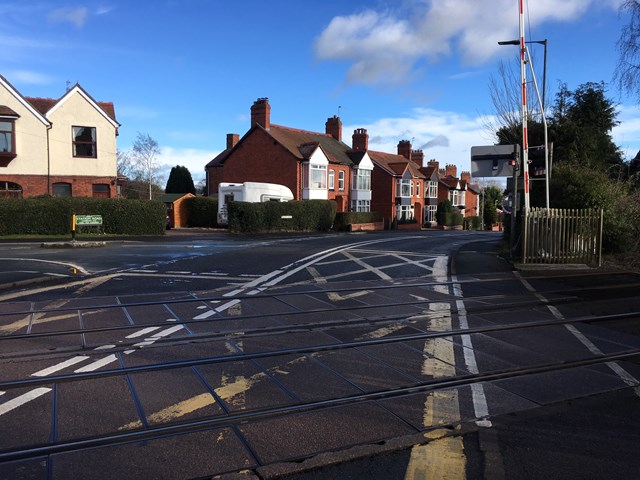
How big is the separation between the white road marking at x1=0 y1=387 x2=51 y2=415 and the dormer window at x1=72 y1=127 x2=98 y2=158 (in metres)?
30.6

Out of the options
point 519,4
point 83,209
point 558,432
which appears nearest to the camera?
point 558,432

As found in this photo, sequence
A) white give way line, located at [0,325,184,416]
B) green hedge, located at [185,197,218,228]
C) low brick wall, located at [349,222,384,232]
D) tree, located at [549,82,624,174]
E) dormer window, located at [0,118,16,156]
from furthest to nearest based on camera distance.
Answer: low brick wall, located at [349,222,384,232] → green hedge, located at [185,197,218,228] → dormer window, located at [0,118,16,156] → tree, located at [549,82,624,174] → white give way line, located at [0,325,184,416]

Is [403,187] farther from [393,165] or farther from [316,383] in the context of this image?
[316,383]

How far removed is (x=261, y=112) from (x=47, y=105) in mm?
17051

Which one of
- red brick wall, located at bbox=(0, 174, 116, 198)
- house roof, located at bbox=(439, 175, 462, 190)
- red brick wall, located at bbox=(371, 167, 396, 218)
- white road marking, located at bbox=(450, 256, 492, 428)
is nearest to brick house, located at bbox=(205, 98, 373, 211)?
red brick wall, located at bbox=(371, 167, 396, 218)

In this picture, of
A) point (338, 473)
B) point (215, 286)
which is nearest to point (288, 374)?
point (338, 473)

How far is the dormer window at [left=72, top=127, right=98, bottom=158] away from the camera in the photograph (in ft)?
104

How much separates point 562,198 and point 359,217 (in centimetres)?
2800

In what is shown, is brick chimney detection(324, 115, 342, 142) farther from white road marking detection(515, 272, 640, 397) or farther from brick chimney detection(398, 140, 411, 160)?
white road marking detection(515, 272, 640, 397)

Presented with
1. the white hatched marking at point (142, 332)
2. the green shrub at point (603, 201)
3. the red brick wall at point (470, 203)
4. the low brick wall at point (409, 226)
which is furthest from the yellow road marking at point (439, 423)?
the red brick wall at point (470, 203)

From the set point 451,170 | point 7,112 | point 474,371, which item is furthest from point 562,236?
point 451,170

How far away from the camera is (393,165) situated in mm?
55375

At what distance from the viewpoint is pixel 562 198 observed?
15.0m

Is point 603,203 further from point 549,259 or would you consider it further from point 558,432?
point 558,432
